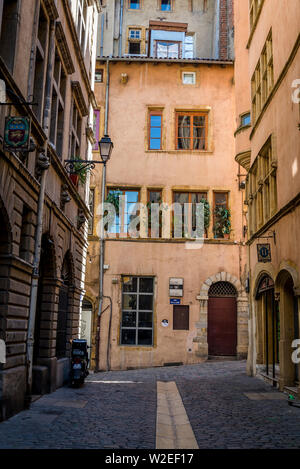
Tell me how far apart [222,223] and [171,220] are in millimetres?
2031

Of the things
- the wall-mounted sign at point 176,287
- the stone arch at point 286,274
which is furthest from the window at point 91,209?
the stone arch at point 286,274

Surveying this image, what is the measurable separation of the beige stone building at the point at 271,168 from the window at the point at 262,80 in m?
0.03

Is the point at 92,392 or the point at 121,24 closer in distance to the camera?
the point at 92,392

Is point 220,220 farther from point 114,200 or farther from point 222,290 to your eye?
point 114,200

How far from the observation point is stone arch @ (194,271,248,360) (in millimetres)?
19938

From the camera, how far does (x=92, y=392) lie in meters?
11.0

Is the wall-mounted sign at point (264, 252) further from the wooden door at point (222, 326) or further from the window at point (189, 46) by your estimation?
the window at point (189, 46)

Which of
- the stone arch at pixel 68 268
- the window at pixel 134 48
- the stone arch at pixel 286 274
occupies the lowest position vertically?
the stone arch at pixel 286 274

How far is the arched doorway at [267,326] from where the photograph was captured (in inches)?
508

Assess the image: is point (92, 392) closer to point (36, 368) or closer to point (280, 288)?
point (36, 368)

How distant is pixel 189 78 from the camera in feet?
73.7

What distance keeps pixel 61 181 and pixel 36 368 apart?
419cm

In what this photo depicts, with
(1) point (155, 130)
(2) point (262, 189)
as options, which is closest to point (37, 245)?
(2) point (262, 189)
